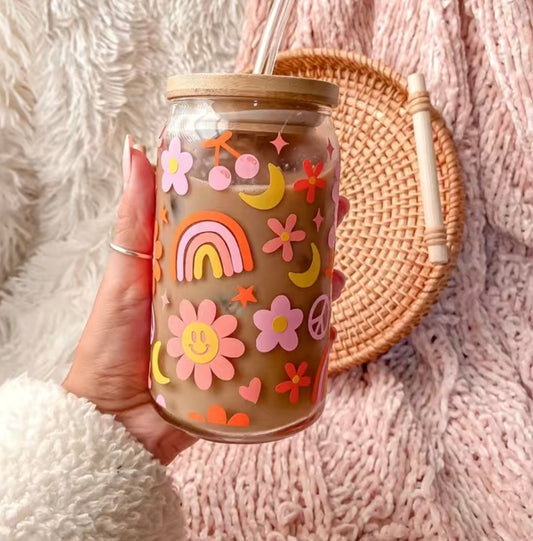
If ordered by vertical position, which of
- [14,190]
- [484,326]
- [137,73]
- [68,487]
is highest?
[137,73]

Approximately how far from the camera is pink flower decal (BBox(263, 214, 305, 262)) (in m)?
0.46

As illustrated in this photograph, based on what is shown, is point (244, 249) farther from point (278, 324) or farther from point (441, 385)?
point (441, 385)

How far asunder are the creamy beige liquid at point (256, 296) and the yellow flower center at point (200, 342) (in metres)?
0.01

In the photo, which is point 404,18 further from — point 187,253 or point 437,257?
point 187,253

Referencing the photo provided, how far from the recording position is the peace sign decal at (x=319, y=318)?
491mm

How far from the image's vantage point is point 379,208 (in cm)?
83

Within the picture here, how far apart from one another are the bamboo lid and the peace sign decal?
0.14 m

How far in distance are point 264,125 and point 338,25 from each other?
46 cm

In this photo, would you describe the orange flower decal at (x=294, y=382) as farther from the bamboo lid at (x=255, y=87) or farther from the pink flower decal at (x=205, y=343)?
the bamboo lid at (x=255, y=87)

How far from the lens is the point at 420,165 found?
2.30ft

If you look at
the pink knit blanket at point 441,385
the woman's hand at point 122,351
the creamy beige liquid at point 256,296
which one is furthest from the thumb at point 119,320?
the pink knit blanket at point 441,385

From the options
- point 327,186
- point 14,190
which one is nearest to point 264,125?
point 327,186

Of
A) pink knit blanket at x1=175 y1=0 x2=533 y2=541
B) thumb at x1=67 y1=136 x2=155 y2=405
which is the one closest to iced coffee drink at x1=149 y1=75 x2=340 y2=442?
thumb at x1=67 y1=136 x2=155 y2=405

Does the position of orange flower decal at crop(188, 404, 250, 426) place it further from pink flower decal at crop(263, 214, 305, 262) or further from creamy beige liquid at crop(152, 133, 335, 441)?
pink flower decal at crop(263, 214, 305, 262)
